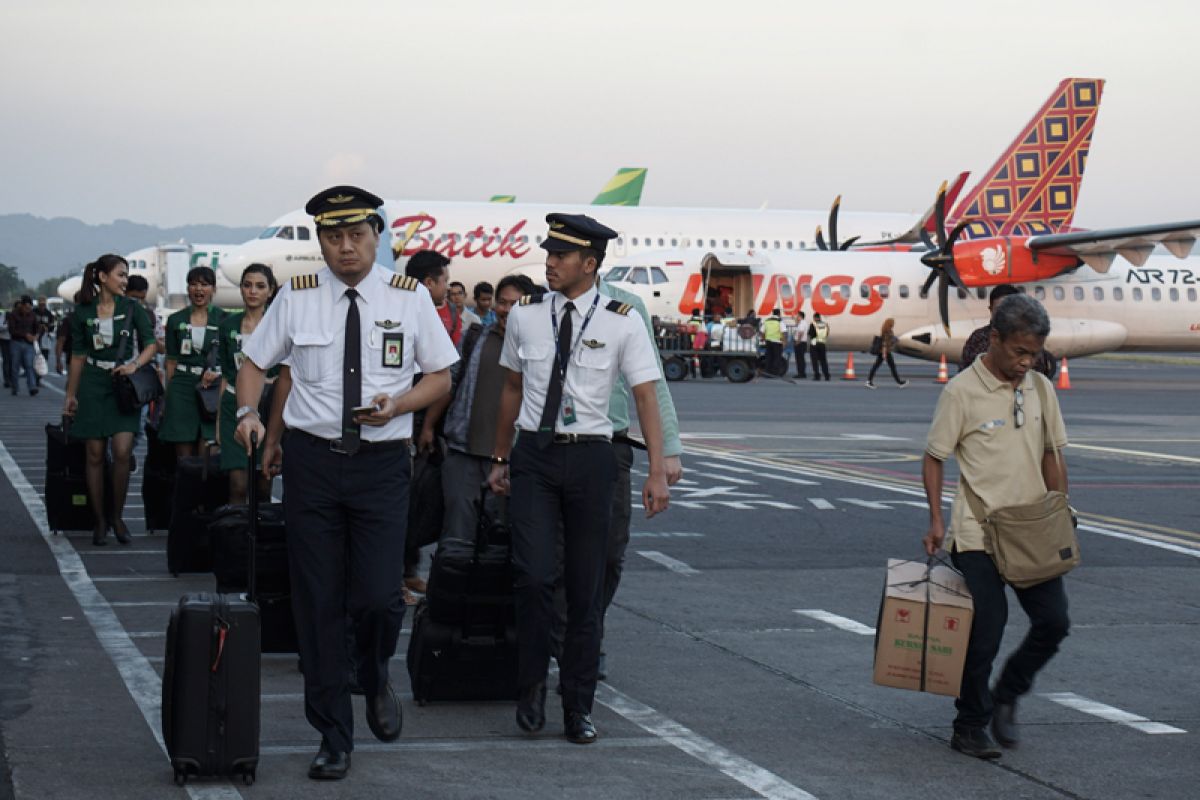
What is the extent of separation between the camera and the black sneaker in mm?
6094

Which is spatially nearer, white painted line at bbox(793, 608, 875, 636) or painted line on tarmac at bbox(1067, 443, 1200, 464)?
white painted line at bbox(793, 608, 875, 636)

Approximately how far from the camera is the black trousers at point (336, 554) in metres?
5.72

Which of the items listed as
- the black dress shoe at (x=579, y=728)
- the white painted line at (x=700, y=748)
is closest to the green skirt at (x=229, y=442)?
the white painted line at (x=700, y=748)

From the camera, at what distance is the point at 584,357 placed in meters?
6.36

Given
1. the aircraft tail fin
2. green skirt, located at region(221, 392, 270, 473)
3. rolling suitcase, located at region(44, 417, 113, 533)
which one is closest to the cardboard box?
green skirt, located at region(221, 392, 270, 473)

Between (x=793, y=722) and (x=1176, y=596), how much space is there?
4.14 metres

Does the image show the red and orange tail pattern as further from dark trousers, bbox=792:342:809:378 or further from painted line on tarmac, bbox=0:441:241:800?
painted line on tarmac, bbox=0:441:241:800

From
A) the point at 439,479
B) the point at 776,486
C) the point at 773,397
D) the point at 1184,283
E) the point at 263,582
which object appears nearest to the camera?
the point at 263,582

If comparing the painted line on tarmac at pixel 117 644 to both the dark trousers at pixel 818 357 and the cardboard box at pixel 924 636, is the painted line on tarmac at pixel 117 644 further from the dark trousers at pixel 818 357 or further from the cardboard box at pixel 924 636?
the dark trousers at pixel 818 357

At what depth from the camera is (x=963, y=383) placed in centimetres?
632

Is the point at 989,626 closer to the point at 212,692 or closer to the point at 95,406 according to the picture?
the point at 212,692

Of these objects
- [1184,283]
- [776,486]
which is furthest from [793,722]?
[1184,283]

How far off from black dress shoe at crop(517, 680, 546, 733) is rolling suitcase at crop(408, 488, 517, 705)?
1.38 ft

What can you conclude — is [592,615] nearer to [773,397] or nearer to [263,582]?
[263,582]
